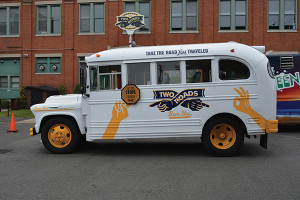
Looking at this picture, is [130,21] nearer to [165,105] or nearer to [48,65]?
[48,65]

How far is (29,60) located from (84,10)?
6228 mm

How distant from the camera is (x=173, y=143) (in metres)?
8.86

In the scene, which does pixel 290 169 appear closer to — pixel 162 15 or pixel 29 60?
pixel 162 15

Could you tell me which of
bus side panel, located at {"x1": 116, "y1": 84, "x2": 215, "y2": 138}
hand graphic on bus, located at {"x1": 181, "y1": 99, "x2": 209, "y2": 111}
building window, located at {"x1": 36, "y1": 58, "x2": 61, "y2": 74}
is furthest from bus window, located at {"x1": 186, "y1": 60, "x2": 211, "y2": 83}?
building window, located at {"x1": 36, "y1": 58, "x2": 61, "y2": 74}

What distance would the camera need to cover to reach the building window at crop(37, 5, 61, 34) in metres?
22.9

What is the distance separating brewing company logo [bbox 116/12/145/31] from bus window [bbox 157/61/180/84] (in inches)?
537

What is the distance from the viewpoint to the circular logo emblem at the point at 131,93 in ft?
22.6

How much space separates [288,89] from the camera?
1106 cm

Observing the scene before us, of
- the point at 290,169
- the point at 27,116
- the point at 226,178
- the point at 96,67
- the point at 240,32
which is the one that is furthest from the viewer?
the point at 240,32

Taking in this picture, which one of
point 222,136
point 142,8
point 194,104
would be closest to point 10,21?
point 142,8

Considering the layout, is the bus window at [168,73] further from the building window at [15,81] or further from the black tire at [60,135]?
the building window at [15,81]

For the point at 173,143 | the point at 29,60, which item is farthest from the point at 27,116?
the point at 173,143

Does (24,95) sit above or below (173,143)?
above

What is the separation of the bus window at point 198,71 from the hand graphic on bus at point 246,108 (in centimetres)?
86
